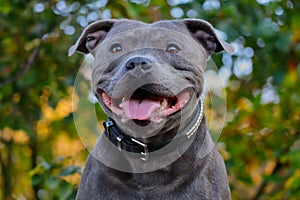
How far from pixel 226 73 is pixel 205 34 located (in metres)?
2.75

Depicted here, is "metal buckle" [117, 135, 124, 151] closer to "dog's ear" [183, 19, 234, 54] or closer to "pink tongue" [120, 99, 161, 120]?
"pink tongue" [120, 99, 161, 120]

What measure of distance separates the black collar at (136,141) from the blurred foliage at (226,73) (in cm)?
229

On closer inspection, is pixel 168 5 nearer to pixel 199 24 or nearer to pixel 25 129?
pixel 25 129

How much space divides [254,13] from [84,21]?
4.30 ft

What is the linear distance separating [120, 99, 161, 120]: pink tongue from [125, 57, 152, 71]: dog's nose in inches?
5.9

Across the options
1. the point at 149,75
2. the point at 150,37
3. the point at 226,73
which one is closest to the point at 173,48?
the point at 150,37

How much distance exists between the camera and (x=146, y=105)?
288 centimetres

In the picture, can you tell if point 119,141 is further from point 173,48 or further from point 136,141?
point 173,48

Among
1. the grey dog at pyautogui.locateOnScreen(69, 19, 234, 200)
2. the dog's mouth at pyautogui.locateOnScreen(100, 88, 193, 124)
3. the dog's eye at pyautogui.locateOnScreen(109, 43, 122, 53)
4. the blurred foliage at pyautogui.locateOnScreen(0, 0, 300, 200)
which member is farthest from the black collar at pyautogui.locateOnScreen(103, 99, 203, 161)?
the blurred foliage at pyautogui.locateOnScreen(0, 0, 300, 200)

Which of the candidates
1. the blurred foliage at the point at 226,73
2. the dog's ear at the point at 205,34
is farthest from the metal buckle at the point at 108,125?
the blurred foliage at the point at 226,73

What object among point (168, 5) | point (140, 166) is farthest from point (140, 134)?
point (168, 5)

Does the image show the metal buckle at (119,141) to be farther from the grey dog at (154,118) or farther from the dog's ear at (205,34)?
the dog's ear at (205,34)

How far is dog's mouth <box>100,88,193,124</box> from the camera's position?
9.34 feet

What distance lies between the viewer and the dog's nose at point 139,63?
2.80 meters
